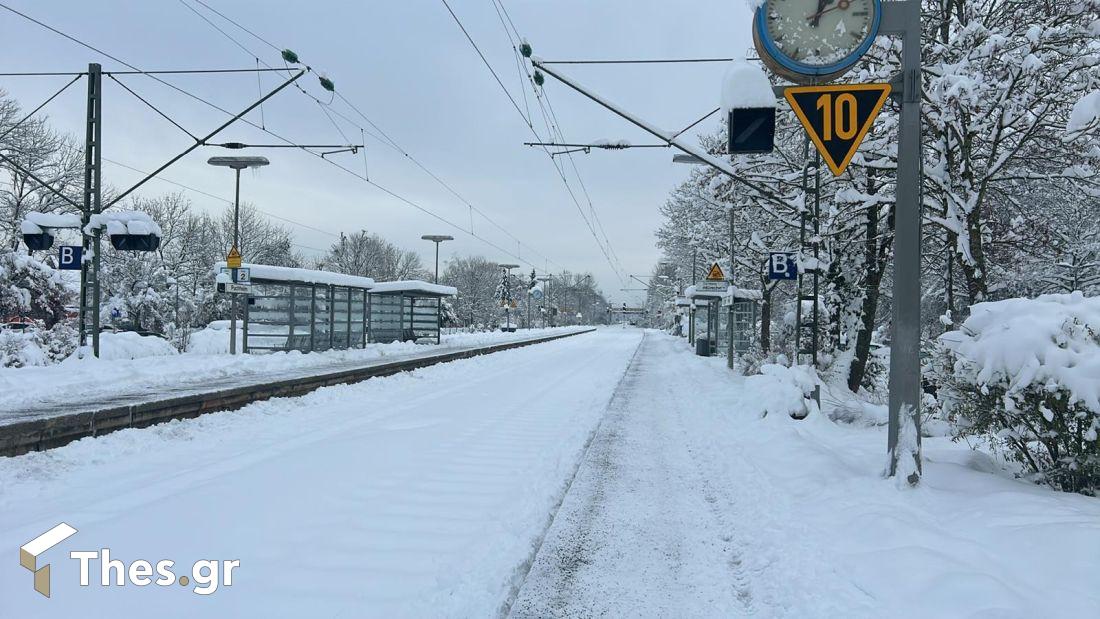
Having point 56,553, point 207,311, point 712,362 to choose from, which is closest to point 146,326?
point 207,311

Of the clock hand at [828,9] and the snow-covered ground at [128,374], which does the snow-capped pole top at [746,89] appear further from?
the snow-covered ground at [128,374]

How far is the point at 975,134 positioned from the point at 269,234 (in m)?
64.5

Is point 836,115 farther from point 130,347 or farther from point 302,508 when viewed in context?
point 130,347

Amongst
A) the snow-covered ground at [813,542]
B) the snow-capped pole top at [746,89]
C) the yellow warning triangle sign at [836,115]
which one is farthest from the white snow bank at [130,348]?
the yellow warning triangle sign at [836,115]

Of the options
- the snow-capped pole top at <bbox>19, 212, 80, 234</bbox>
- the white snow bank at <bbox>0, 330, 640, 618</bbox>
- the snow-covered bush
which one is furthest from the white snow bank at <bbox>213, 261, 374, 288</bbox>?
the white snow bank at <bbox>0, 330, 640, 618</bbox>

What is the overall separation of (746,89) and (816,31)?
1443mm

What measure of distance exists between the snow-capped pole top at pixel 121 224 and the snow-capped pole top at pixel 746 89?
15652 mm

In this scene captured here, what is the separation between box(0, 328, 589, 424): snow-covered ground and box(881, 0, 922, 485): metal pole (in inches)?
383

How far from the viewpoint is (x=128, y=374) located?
14.0 metres

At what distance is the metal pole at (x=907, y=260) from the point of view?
5.89 metres

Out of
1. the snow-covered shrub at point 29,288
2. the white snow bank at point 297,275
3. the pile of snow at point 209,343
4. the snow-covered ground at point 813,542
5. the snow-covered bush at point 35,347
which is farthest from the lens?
the snow-covered shrub at point 29,288

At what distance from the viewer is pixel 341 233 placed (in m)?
66.4

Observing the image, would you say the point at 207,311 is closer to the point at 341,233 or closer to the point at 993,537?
the point at 341,233

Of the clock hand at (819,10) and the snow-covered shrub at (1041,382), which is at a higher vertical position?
the clock hand at (819,10)
